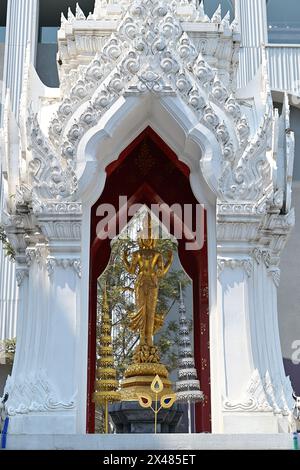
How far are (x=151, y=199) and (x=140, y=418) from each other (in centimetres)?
238

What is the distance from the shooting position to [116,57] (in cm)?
754

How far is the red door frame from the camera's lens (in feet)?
27.2

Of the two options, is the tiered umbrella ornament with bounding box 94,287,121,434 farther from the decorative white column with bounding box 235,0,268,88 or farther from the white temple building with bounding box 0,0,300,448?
the decorative white column with bounding box 235,0,268,88

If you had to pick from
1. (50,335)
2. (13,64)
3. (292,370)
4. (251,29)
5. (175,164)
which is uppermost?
(251,29)

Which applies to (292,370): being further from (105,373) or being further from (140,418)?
(140,418)

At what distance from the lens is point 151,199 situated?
29.3 feet

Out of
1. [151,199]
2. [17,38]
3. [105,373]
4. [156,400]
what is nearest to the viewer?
[156,400]

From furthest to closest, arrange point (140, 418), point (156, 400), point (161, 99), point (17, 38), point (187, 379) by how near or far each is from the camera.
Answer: point (17, 38) → point (187, 379) → point (140, 418) → point (156, 400) → point (161, 99)

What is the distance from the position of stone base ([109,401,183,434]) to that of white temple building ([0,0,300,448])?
1.26ft

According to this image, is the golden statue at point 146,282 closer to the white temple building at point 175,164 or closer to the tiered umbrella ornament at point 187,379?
the tiered umbrella ornament at point 187,379

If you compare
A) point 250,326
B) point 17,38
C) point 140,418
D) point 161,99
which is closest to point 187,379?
point 140,418

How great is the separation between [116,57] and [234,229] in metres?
1.96

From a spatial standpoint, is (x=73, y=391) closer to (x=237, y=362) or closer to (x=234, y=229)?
(x=237, y=362)

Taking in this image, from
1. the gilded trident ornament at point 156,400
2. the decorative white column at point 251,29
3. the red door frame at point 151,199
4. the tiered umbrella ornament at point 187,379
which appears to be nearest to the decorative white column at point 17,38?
the decorative white column at point 251,29
